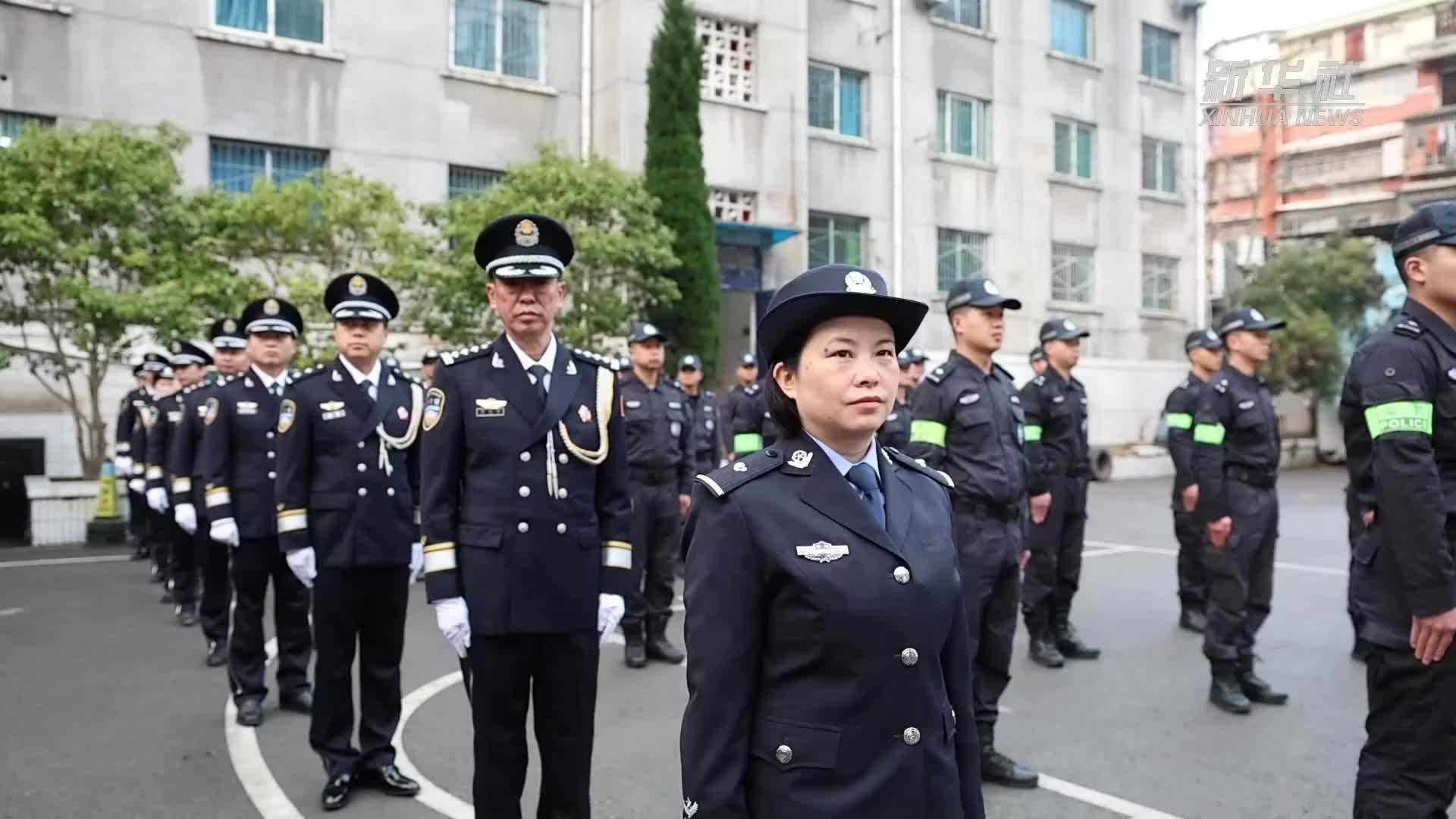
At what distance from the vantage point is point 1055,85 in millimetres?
25844

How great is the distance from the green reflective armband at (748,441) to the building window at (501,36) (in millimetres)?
10587

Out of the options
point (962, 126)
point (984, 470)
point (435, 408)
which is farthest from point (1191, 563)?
point (962, 126)

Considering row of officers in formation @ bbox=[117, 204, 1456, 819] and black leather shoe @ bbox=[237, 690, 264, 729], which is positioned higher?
row of officers in formation @ bbox=[117, 204, 1456, 819]

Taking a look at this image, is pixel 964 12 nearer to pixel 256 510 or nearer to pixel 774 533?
pixel 256 510

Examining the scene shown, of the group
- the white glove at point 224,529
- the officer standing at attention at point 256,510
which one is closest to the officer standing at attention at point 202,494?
the officer standing at attention at point 256,510

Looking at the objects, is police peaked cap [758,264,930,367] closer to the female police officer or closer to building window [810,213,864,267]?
the female police officer

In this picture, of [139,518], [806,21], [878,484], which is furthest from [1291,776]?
[806,21]

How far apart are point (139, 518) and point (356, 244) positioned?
426 cm

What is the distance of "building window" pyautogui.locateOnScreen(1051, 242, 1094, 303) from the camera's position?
26.0 m

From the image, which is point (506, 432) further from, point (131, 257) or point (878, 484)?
point (131, 257)

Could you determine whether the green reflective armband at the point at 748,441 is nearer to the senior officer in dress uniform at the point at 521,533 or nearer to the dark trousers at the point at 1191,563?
the dark trousers at the point at 1191,563

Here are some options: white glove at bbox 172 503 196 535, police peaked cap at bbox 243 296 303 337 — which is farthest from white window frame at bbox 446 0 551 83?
police peaked cap at bbox 243 296 303 337

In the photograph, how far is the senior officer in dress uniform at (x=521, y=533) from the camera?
371cm

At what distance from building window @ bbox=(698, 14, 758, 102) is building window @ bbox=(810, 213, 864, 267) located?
9.71 ft
